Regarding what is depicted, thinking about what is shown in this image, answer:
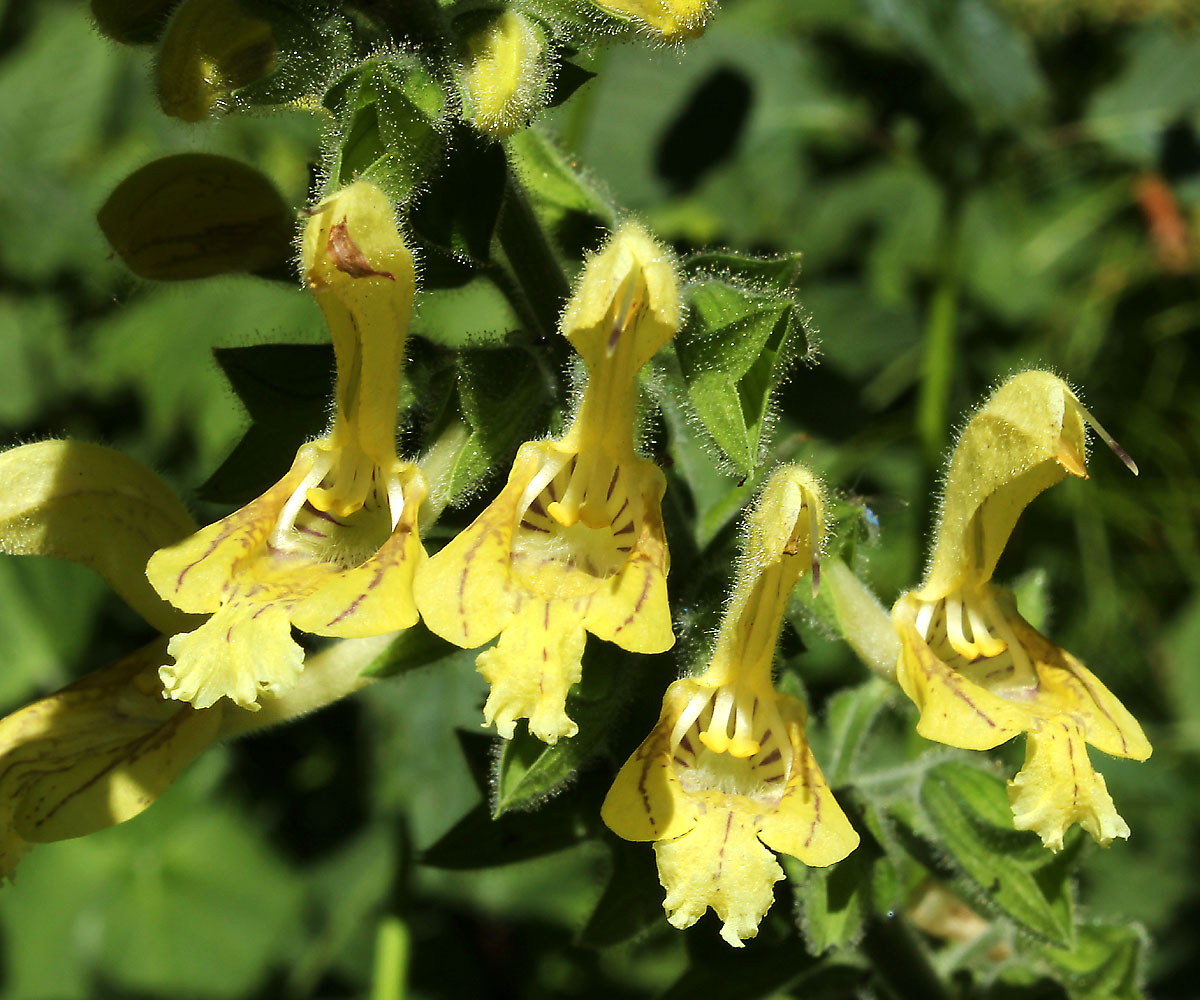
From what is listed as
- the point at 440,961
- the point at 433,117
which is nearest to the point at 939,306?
the point at 433,117

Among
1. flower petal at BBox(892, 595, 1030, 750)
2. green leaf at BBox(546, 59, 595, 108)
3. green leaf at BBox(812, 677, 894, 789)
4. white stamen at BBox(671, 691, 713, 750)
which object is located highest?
green leaf at BBox(546, 59, 595, 108)

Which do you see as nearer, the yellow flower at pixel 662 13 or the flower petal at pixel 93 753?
the yellow flower at pixel 662 13

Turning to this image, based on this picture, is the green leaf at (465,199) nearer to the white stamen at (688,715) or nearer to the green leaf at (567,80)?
the green leaf at (567,80)

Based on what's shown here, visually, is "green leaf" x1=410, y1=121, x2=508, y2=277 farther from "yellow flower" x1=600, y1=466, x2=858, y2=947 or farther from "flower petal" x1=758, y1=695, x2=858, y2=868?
"flower petal" x1=758, y1=695, x2=858, y2=868

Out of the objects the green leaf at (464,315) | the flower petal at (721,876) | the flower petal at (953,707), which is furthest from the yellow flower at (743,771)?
the green leaf at (464,315)

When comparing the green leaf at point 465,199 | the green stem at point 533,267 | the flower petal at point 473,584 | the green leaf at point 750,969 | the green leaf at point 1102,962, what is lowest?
the green leaf at point 1102,962

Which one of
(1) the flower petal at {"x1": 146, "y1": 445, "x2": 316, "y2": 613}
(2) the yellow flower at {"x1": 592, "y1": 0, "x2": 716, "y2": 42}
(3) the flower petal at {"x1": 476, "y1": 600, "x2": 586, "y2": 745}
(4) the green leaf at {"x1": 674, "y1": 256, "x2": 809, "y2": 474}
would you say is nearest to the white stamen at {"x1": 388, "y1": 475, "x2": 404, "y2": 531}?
(1) the flower petal at {"x1": 146, "y1": 445, "x2": 316, "y2": 613}
